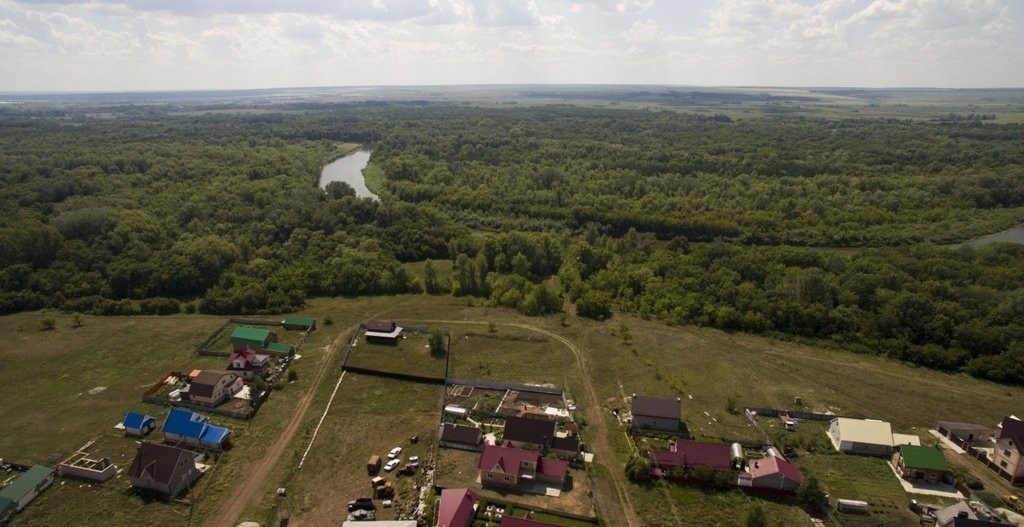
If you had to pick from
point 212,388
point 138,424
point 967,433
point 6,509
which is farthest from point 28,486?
point 967,433

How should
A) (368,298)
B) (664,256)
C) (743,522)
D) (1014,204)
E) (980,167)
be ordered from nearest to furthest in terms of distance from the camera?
(743,522)
(368,298)
(664,256)
(1014,204)
(980,167)

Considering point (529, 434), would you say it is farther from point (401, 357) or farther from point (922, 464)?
point (922, 464)

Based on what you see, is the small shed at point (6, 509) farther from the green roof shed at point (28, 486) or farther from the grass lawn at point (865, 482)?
the grass lawn at point (865, 482)

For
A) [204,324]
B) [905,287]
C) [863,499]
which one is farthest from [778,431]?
[204,324]

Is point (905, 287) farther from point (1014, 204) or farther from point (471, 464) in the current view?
point (1014, 204)

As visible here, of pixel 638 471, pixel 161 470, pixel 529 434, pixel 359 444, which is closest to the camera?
pixel 161 470

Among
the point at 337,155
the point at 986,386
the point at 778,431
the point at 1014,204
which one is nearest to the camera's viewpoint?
the point at 778,431

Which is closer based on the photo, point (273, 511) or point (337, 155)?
point (273, 511)
